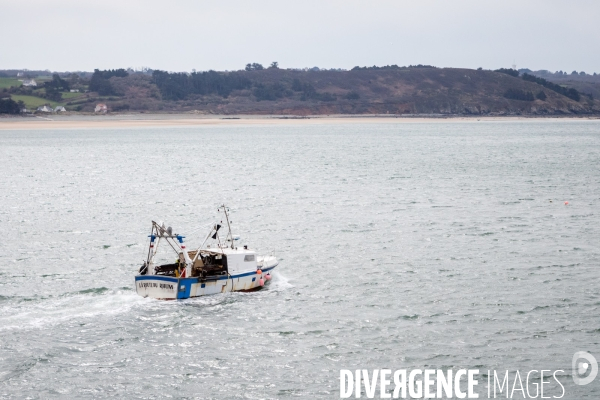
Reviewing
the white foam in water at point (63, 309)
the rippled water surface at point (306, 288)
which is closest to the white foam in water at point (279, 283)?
the rippled water surface at point (306, 288)

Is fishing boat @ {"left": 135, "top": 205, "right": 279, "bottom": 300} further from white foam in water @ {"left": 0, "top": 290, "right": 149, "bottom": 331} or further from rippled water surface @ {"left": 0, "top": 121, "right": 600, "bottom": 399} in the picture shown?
white foam in water @ {"left": 0, "top": 290, "right": 149, "bottom": 331}

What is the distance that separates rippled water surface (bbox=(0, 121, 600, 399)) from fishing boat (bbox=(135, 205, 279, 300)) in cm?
59

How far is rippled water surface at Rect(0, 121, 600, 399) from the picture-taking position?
2638 cm

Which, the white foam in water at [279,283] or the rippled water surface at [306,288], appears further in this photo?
the white foam in water at [279,283]

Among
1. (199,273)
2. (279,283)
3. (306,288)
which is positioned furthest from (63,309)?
(306,288)

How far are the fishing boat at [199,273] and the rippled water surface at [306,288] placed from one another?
0.59 meters

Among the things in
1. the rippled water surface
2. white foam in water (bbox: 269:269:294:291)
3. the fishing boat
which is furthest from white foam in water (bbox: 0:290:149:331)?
white foam in water (bbox: 269:269:294:291)

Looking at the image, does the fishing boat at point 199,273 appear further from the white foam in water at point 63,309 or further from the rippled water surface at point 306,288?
the white foam in water at point 63,309

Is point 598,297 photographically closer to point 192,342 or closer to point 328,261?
point 328,261

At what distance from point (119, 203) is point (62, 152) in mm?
72984

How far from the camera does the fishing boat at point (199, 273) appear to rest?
3372cm

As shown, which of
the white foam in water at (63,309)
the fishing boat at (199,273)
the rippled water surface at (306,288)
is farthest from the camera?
the fishing boat at (199,273)

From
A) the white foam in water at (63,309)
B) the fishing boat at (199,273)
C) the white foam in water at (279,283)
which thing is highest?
the fishing boat at (199,273)

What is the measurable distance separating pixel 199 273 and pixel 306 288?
486 cm
